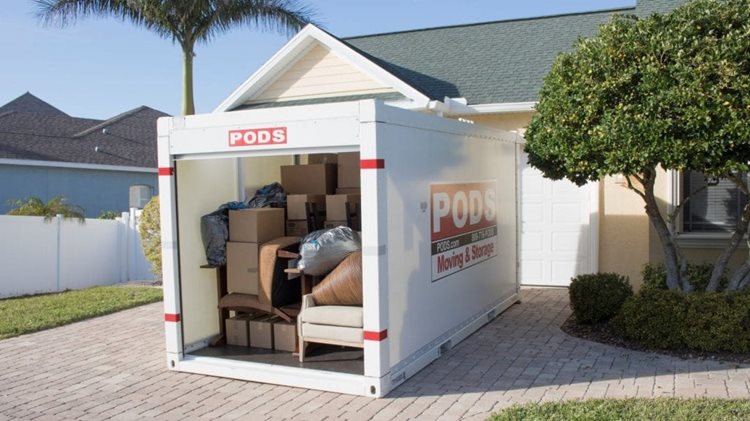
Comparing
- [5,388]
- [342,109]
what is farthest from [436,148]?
[5,388]

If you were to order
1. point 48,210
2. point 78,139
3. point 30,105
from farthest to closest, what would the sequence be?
point 30,105, point 78,139, point 48,210

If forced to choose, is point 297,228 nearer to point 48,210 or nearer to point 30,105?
point 48,210

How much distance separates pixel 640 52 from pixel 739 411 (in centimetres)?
349

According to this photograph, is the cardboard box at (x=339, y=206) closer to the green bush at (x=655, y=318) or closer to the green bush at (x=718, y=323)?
the green bush at (x=655, y=318)

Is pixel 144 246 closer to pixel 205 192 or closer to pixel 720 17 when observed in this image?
pixel 205 192

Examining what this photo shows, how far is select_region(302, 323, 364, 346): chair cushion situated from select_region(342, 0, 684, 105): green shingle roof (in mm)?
6314

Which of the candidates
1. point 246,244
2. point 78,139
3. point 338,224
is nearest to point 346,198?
point 338,224

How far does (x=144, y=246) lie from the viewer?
13625 mm

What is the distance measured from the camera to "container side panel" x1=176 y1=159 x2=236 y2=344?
7.03 meters

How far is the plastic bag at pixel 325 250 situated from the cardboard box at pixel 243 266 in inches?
25.1

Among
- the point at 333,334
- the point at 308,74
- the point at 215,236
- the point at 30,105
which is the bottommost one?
the point at 333,334

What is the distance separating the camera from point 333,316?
6.41 m

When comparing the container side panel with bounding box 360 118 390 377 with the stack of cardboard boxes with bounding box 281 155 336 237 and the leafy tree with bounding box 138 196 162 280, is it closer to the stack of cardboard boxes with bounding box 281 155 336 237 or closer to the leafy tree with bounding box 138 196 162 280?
the stack of cardboard boxes with bounding box 281 155 336 237

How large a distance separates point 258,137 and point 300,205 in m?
1.52
